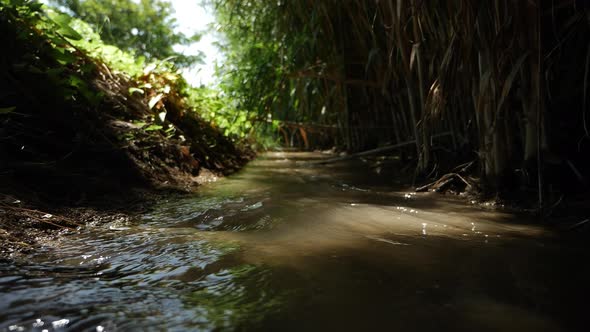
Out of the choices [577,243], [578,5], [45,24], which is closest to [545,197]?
[577,243]

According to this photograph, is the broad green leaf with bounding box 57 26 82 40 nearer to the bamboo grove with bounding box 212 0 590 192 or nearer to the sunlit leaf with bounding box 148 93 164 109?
the sunlit leaf with bounding box 148 93 164 109

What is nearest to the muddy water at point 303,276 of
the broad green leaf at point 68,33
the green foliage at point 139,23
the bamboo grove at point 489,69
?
the bamboo grove at point 489,69

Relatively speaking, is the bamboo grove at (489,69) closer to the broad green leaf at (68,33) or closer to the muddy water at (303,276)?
the muddy water at (303,276)

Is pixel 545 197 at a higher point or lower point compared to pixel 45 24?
lower

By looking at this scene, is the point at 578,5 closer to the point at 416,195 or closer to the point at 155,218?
the point at 416,195

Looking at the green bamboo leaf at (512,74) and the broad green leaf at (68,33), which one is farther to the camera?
the broad green leaf at (68,33)

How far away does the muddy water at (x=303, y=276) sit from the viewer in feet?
2.44

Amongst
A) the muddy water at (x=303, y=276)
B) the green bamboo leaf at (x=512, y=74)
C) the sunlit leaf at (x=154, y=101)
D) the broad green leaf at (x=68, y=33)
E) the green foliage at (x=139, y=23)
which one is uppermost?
the green foliage at (x=139, y=23)

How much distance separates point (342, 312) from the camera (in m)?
0.77

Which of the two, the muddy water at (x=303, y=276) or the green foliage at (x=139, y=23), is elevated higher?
the green foliage at (x=139, y=23)

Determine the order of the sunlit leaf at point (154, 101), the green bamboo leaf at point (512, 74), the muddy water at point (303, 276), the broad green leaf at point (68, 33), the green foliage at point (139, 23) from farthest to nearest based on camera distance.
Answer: the green foliage at point (139, 23) → the sunlit leaf at point (154, 101) → the broad green leaf at point (68, 33) → the green bamboo leaf at point (512, 74) → the muddy water at point (303, 276)

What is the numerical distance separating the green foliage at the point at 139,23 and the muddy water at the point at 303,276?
17232 millimetres

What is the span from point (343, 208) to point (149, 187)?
117 cm

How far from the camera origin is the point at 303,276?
0.96m
